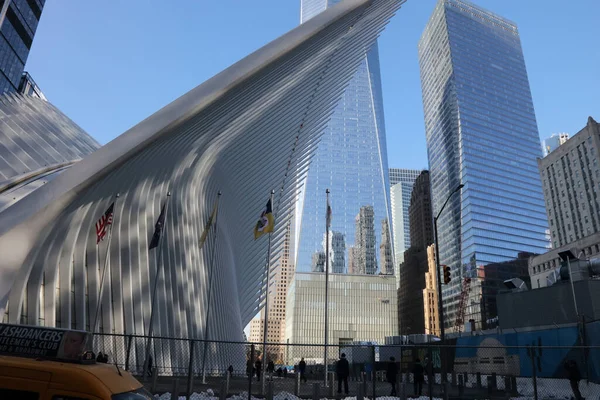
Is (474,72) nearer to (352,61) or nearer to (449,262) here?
(449,262)

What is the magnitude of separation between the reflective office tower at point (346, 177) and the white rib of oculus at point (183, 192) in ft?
344

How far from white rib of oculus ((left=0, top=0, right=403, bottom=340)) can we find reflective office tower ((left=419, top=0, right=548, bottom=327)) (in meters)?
109

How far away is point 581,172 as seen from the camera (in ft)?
350

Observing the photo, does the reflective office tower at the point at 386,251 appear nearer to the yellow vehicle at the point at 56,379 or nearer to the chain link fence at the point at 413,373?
the chain link fence at the point at 413,373

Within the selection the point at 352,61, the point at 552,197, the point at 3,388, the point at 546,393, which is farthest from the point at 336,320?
the point at 3,388

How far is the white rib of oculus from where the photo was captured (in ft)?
59.9

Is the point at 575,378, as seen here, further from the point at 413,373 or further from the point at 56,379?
the point at 56,379

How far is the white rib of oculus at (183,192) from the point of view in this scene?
1825 cm

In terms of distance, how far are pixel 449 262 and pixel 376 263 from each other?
77.0 feet

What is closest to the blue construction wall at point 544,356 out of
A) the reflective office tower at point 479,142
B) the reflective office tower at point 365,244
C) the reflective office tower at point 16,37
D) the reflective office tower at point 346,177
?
the reflective office tower at point 16,37

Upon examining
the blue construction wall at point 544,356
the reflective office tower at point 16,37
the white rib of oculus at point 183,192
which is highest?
the reflective office tower at point 16,37

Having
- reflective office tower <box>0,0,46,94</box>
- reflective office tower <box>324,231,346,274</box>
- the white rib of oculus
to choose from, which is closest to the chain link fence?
the white rib of oculus

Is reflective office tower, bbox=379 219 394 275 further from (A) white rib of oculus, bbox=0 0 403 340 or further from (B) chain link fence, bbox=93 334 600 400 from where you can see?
(B) chain link fence, bbox=93 334 600 400

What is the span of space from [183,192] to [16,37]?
→ 2682 inches
